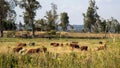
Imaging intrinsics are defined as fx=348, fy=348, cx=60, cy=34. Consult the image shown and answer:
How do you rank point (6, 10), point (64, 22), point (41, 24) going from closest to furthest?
point (6, 10)
point (41, 24)
point (64, 22)

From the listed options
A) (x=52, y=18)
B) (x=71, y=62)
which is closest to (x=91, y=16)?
(x=52, y=18)

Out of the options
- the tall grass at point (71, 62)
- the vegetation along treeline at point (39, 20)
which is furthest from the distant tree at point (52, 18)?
the tall grass at point (71, 62)

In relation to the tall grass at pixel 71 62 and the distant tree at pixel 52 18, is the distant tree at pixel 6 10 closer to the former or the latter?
the distant tree at pixel 52 18

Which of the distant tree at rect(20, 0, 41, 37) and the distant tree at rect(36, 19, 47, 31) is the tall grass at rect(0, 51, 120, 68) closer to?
the distant tree at rect(20, 0, 41, 37)

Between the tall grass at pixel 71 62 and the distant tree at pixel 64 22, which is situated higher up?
the tall grass at pixel 71 62

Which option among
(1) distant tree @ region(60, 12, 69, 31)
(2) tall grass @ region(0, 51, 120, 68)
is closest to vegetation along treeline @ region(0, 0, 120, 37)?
(1) distant tree @ region(60, 12, 69, 31)

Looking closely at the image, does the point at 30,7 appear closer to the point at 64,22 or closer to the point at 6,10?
the point at 6,10

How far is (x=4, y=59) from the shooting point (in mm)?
9742

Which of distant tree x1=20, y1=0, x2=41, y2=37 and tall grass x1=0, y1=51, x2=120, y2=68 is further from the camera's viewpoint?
distant tree x1=20, y1=0, x2=41, y2=37

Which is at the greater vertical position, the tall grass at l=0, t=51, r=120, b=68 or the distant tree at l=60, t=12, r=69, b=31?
the tall grass at l=0, t=51, r=120, b=68

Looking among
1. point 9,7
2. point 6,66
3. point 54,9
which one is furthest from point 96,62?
point 54,9

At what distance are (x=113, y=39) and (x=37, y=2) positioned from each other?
7607 cm

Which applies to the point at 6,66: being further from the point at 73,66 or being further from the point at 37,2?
the point at 37,2

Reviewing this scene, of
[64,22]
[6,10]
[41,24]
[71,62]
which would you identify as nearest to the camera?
[71,62]
